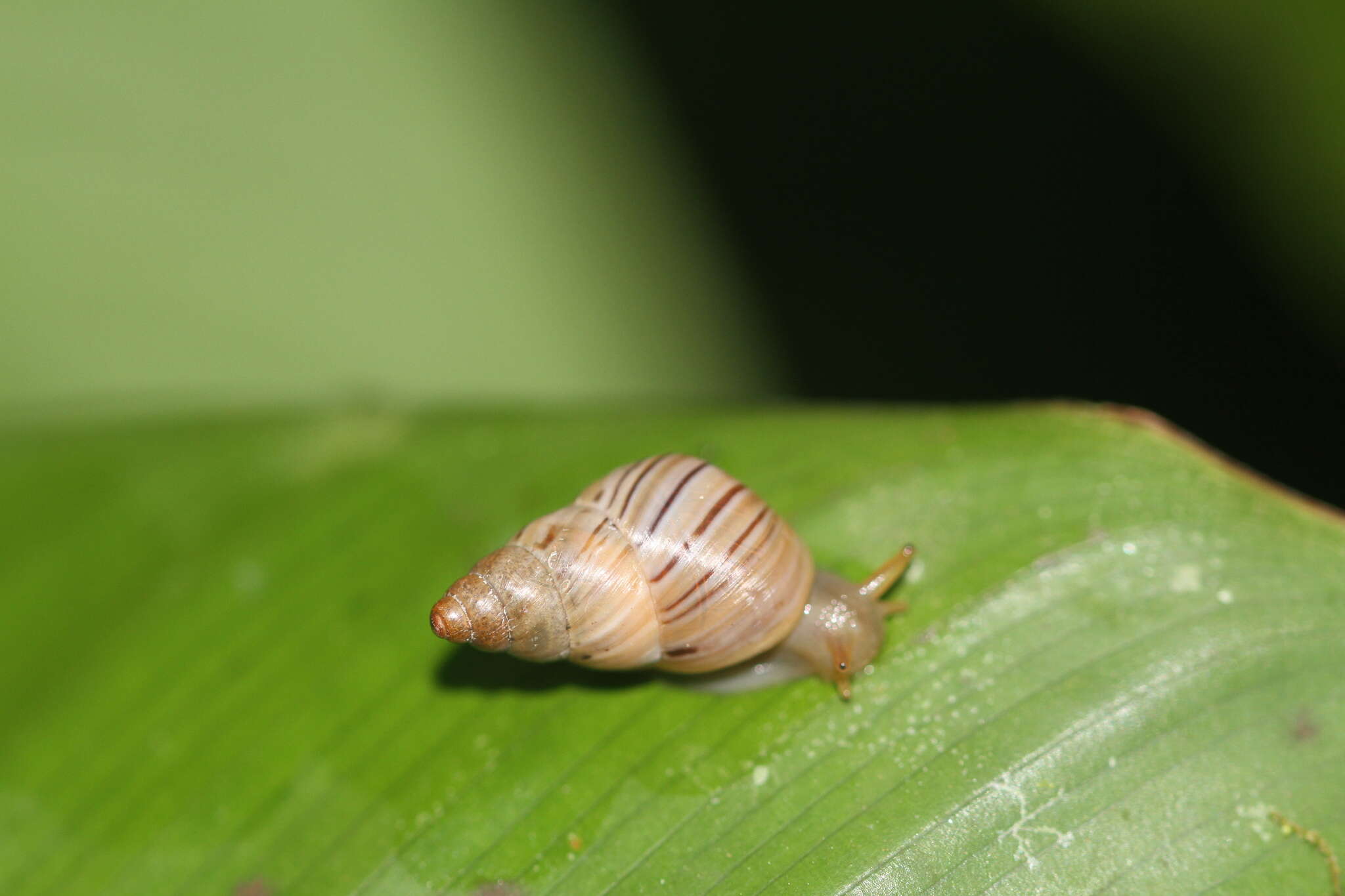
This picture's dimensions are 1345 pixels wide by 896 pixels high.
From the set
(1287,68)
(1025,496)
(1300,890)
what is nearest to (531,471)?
(1025,496)

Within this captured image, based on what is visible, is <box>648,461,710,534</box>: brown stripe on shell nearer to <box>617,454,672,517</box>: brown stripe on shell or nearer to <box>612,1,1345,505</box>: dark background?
<box>617,454,672,517</box>: brown stripe on shell

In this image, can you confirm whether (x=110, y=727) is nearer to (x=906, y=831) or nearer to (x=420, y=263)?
(x=906, y=831)

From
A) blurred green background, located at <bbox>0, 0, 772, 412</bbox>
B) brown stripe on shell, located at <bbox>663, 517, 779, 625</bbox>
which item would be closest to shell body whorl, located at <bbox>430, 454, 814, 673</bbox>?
brown stripe on shell, located at <bbox>663, 517, 779, 625</bbox>

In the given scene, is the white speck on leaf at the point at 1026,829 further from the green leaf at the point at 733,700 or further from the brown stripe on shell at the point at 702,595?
the brown stripe on shell at the point at 702,595

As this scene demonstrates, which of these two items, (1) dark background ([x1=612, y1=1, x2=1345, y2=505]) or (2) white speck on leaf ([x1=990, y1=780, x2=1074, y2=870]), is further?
(1) dark background ([x1=612, y1=1, x2=1345, y2=505])

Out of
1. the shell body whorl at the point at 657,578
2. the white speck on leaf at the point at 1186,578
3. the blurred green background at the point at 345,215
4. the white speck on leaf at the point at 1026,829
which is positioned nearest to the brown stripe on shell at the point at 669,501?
the shell body whorl at the point at 657,578

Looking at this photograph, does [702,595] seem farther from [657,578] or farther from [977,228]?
[977,228]
